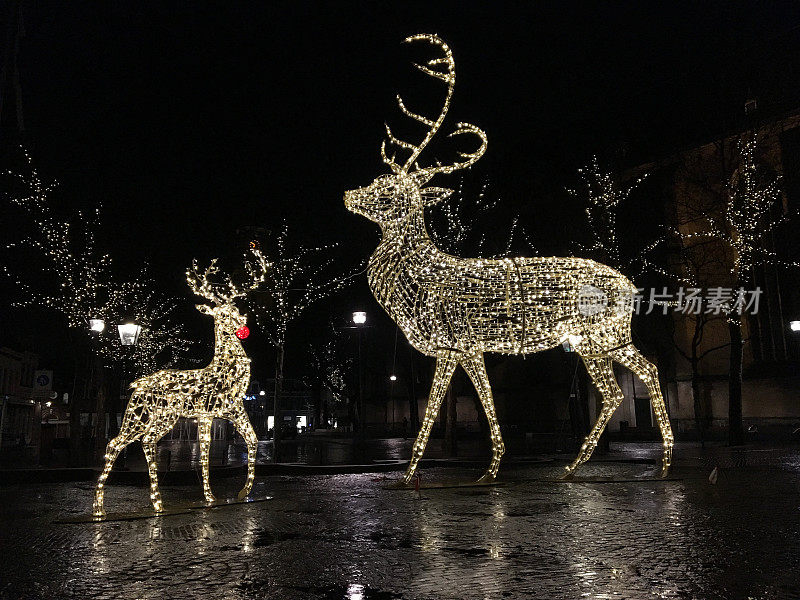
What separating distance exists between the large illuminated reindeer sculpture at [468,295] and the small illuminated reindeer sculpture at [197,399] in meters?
2.29

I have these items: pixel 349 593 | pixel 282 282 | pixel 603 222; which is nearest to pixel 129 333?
pixel 282 282

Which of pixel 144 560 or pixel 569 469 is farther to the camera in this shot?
pixel 569 469

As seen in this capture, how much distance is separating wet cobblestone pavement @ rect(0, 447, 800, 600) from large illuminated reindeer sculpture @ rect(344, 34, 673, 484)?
84.8 inches

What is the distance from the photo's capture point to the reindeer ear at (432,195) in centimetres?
1037

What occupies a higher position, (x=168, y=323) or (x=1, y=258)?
(x=1, y=258)

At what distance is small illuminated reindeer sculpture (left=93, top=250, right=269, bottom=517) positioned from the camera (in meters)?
8.13

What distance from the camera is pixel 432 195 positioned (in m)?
10.4

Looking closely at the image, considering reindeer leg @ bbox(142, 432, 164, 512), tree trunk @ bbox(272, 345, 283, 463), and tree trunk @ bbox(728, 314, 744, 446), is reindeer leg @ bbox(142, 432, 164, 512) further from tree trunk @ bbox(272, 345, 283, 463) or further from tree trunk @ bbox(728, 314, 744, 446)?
tree trunk @ bbox(728, 314, 744, 446)

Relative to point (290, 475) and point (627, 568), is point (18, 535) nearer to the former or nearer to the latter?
point (627, 568)

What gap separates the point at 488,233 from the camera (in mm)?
25188

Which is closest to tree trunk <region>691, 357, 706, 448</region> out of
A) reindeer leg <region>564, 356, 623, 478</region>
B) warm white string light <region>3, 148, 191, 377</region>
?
reindeer leg <region>564, 356, 623, 478</region>

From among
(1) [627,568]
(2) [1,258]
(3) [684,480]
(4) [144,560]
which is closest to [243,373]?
(4) [144,560]

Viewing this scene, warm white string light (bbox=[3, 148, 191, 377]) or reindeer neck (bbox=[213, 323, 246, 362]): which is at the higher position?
warm white string light (bbox=[3, 148, 191, 377])

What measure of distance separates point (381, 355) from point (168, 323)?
22.7 metres
